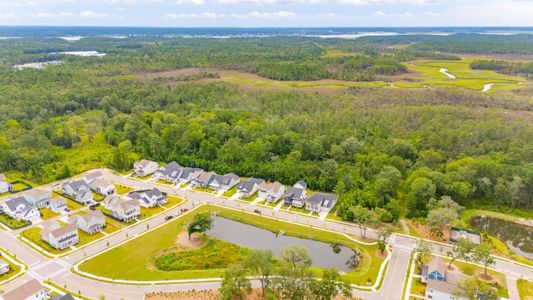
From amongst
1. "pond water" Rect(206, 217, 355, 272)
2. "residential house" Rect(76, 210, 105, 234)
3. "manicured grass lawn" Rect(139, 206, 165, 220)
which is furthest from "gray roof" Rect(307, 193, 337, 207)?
"residential house" Rect(76, 210, 105, 234)

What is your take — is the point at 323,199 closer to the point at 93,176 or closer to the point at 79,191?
the point at 79,191

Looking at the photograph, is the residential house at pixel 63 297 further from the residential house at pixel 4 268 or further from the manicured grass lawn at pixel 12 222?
the manicured grass lawn at pixel 12 222

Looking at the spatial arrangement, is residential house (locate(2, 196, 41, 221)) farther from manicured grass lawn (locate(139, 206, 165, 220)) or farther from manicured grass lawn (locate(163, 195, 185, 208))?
manicured grass lawn (locate(163, 195, 185, 208))

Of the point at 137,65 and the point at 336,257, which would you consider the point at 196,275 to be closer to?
the point at 336,257

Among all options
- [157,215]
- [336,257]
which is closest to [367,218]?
[336,257]

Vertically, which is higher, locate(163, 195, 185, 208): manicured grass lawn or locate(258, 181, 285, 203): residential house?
locate(258, 181, 285, 203): residential house

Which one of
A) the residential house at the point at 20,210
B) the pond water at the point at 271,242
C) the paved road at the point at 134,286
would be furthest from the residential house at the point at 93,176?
the pond water at the point at 271,242
